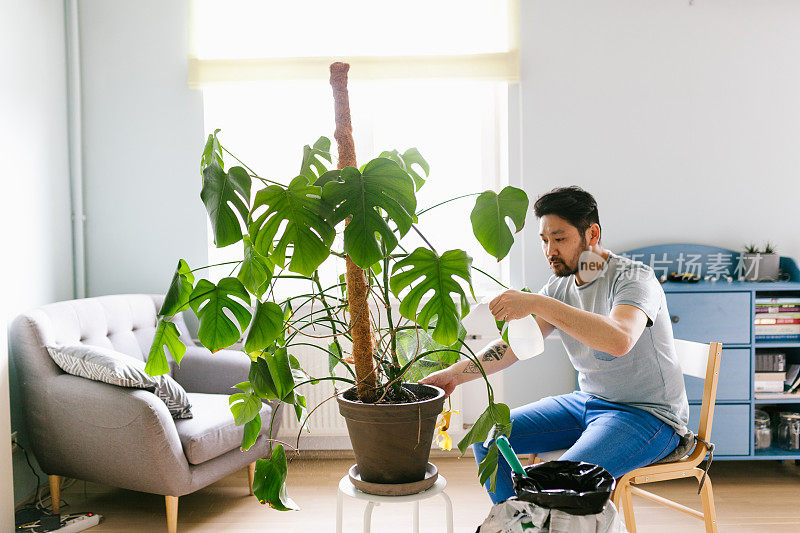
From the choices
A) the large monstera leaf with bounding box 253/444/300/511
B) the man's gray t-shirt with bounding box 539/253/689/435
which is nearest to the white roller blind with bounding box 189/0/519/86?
the man's gray t-shirt with bounding box 539/253/689/435

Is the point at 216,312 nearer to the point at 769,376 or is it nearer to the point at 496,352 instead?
the point at 496,352

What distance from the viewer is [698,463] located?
193 centimetres

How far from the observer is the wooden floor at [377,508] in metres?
2.54

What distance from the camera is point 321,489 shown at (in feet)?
9.60

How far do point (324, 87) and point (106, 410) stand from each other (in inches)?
75.0

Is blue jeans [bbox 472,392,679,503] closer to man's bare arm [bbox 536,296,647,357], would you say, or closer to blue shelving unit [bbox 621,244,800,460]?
man's bare arm [bbox 536,296,647,357]

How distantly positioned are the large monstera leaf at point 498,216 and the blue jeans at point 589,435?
2.30 feet

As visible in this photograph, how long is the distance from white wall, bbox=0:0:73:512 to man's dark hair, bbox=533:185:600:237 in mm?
1980

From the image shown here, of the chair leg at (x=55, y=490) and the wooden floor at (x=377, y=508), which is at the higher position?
the chair leg at (x=55, y=490)

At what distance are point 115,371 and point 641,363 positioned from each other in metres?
1.78

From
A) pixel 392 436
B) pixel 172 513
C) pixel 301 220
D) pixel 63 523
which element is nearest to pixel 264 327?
pixel 301 220

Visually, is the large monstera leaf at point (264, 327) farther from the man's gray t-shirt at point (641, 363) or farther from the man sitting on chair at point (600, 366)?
the man's gray t-shirt at point (641, 363)

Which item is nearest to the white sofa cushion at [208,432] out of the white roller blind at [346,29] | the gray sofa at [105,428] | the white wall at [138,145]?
the gray sofa at [105,428]

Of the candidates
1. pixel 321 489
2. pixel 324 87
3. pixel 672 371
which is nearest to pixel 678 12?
pixel 324 87
